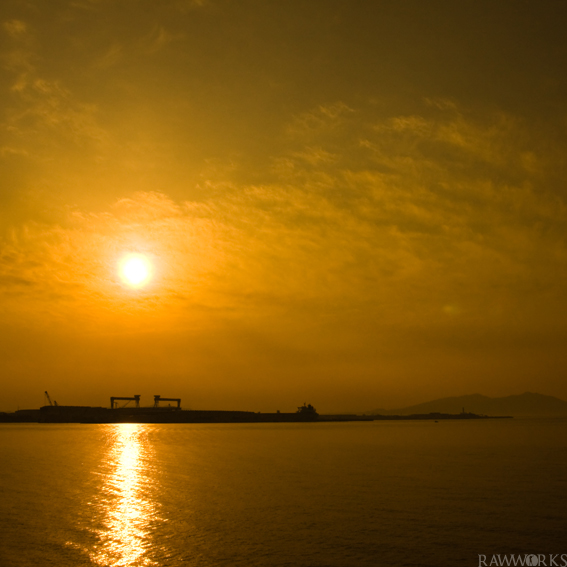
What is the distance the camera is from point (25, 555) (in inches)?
865

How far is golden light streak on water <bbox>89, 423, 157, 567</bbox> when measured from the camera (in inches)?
858

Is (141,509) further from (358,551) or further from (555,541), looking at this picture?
(555,541)

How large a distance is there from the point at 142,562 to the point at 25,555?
508 centimetres

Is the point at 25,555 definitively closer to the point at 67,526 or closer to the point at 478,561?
the point at 67,526

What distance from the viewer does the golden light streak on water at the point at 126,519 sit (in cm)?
2180

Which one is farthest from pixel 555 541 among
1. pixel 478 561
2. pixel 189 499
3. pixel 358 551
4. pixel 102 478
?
pixel 102 478

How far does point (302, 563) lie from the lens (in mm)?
20859

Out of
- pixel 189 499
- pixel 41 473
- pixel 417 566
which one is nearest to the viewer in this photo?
pixel 417 566

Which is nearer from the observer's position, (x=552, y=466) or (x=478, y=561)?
(x=478, y=561)

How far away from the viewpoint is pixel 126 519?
2817 centimetres

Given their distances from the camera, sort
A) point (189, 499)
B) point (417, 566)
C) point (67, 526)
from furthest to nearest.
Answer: point (189, 499), point (67, 526), point (417, 566)

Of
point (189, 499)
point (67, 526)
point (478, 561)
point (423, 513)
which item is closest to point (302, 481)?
point (189, 499)

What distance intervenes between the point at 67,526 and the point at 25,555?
4.90m

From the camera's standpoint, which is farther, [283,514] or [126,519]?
[283,514]
